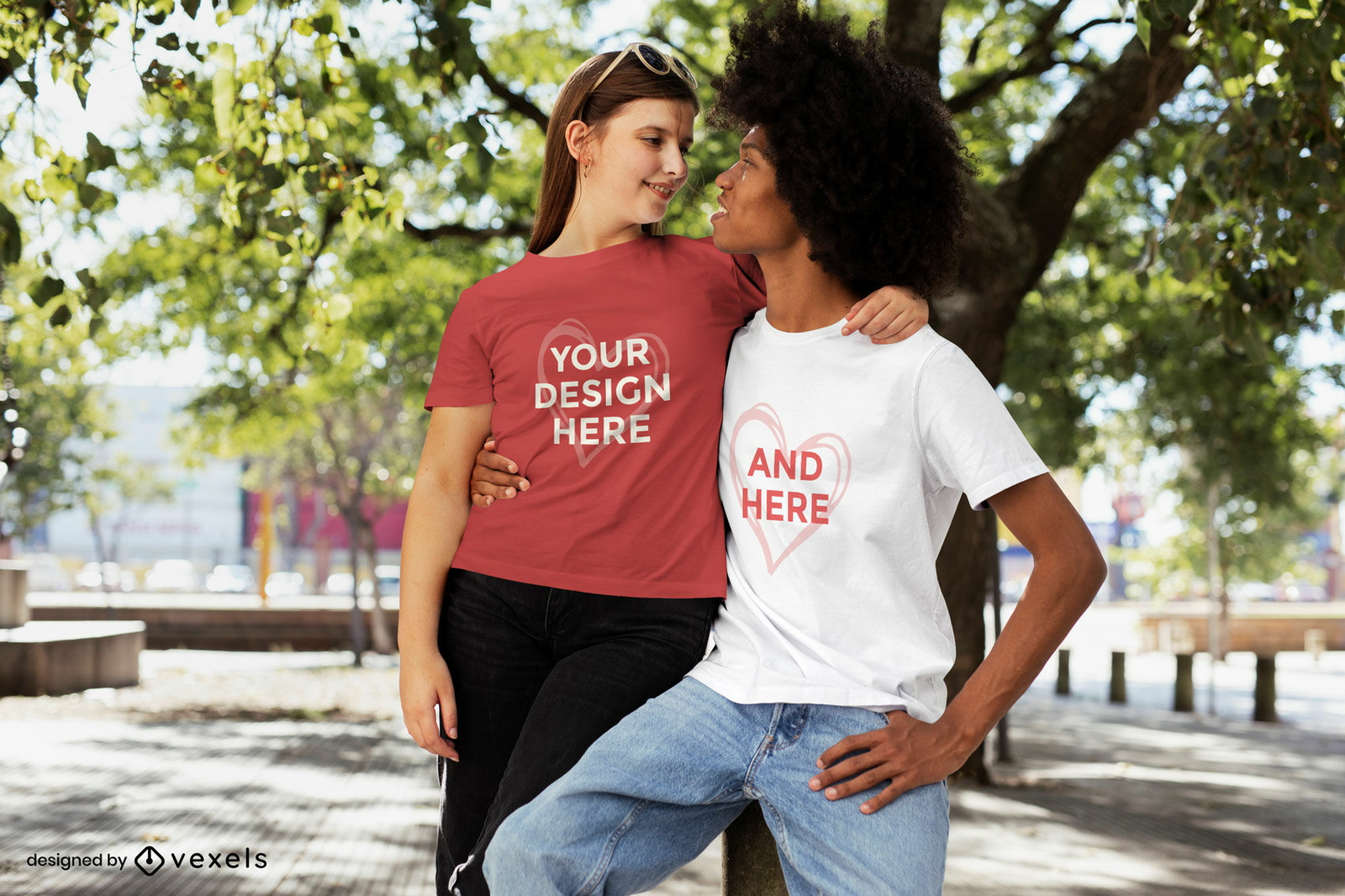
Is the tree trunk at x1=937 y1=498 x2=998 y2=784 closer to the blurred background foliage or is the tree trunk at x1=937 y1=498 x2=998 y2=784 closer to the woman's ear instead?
the blurred background foliage

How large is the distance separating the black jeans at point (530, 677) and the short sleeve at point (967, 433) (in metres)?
0.55

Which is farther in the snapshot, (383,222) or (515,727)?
(383,222)

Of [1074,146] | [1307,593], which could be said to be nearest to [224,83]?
[1074,146]

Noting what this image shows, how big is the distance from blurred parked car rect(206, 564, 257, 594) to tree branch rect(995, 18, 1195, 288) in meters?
41.3

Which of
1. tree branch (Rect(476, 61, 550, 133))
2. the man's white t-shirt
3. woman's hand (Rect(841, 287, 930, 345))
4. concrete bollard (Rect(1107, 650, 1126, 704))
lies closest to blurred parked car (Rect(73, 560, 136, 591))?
concrete bollard (Rect(1107, 650, 1126, 704))

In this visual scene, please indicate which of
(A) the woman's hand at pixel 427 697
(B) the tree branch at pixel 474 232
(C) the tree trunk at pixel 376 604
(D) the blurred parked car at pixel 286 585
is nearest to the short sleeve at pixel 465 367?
(A) the woman's hand at pixel 427 697

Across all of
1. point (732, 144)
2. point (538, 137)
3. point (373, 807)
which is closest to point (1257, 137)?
point (732, 144)

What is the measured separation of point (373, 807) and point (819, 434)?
642 cm

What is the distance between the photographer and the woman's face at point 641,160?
8.86 feet

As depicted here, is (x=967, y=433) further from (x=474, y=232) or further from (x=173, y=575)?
(x=173, y=575)

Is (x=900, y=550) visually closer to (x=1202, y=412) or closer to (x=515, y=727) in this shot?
(x=515, y=727)

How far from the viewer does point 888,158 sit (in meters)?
2.36

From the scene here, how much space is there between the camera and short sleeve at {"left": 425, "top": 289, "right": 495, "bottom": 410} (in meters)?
2.61

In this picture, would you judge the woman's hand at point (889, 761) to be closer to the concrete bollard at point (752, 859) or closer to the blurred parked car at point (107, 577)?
the concrete bollard at point (752, 859)
